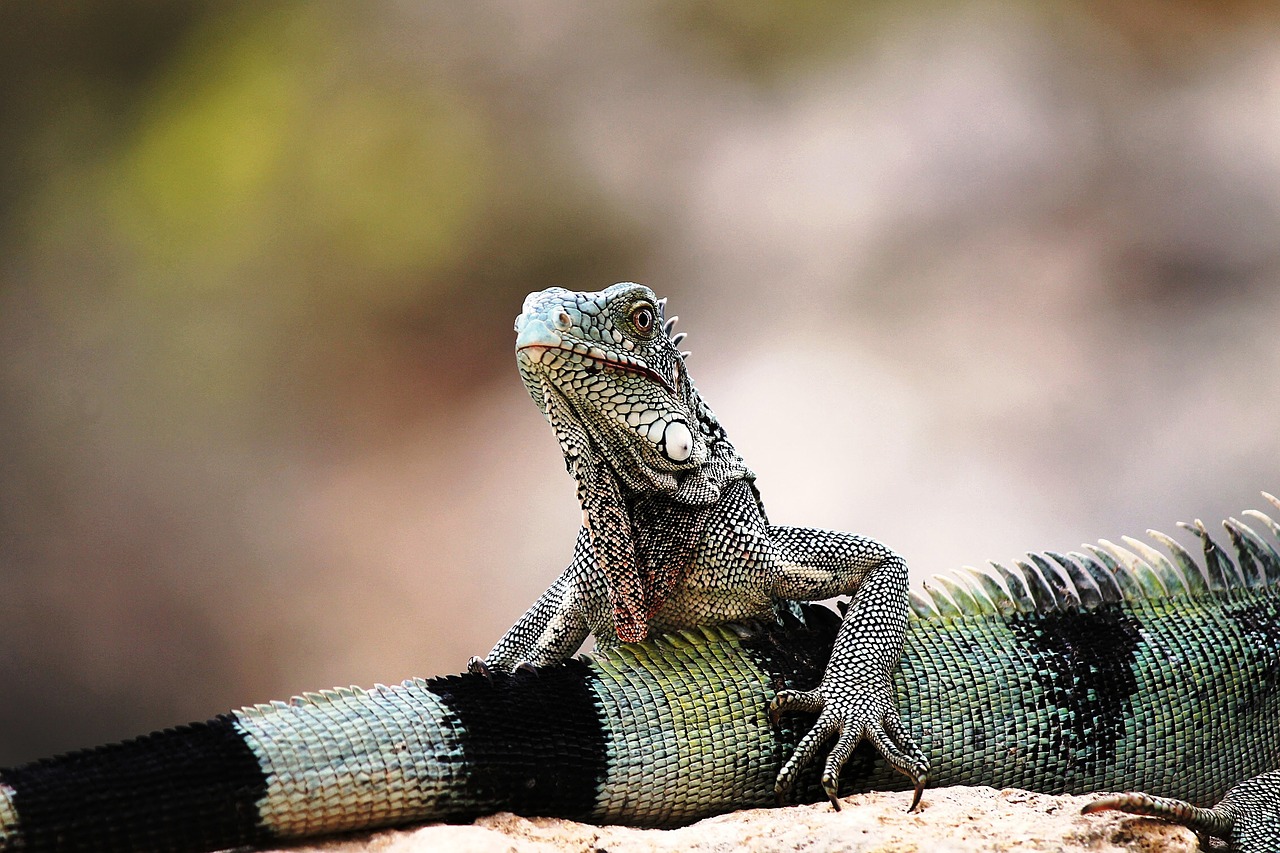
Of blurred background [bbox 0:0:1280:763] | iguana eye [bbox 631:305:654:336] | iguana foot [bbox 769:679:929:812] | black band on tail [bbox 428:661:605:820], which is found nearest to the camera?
black band on tail [bbox 428:661:605:820]

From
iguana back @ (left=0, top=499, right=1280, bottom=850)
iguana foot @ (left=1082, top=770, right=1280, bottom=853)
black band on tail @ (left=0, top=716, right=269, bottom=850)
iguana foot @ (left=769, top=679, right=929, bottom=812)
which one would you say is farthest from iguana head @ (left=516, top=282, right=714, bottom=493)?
iguana foot @ (left=1082, top=770, right=1280, bottom=853)

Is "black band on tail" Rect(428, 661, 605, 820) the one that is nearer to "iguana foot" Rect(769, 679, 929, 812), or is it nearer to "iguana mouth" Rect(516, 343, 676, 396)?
"iguana foot" Rect(769, 679, 929, 812)

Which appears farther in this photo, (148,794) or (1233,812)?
(1233,812)

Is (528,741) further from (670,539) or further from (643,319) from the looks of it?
(643,319)

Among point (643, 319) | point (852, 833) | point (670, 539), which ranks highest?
point (643, 319)

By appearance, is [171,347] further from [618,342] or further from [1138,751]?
[1138,751]

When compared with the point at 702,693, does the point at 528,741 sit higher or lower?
lower

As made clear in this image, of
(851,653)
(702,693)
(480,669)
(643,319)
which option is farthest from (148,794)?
(851,653)
